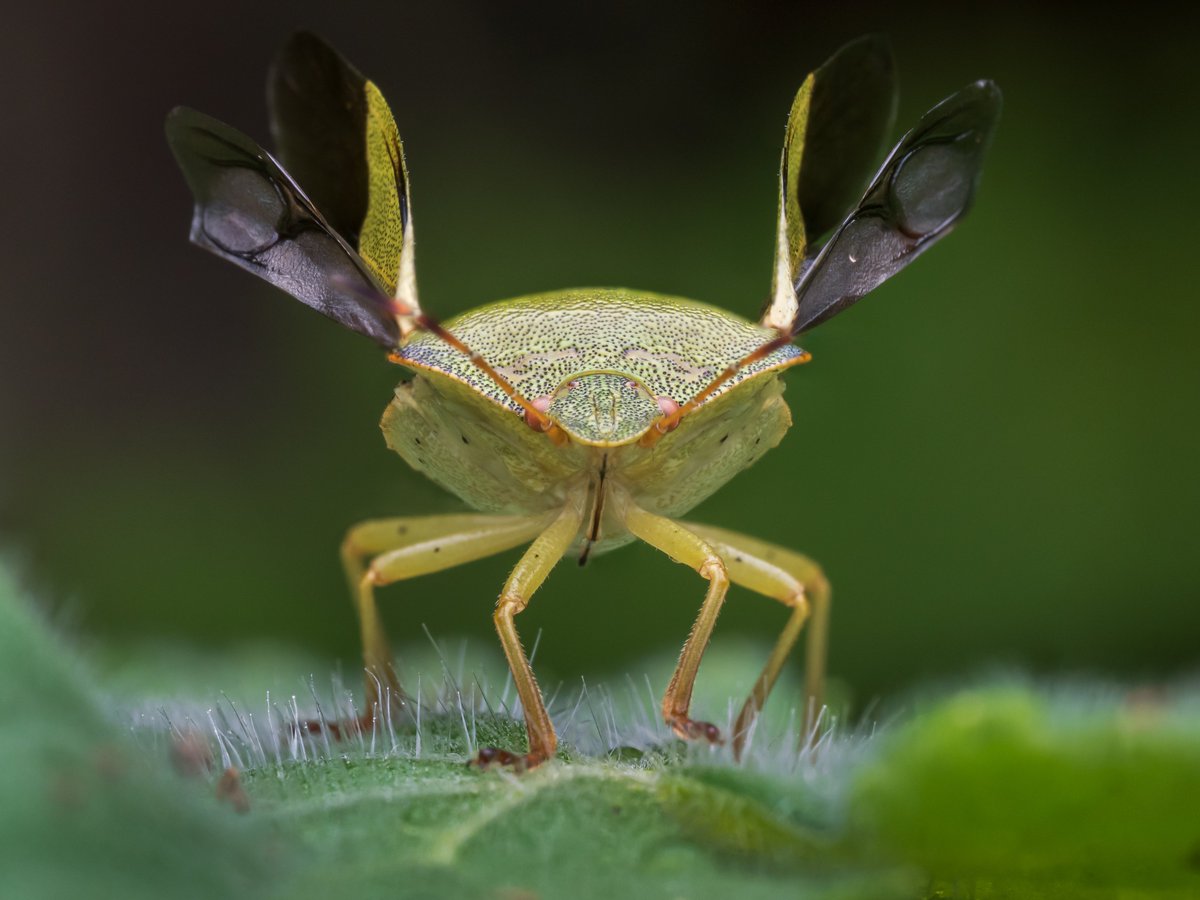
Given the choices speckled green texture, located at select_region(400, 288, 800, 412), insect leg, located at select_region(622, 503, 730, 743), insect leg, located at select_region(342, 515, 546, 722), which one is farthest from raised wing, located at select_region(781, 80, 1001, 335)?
insect leg, located at select_region(342, 515, 546, 722)

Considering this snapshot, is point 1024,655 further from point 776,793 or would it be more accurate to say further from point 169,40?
point 169,40

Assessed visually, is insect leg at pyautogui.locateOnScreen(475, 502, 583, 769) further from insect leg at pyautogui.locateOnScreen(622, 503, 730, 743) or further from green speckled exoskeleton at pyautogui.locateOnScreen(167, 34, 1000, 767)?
insect leg at pyautogui.locateOnScreen(622, 503, 730, 743)

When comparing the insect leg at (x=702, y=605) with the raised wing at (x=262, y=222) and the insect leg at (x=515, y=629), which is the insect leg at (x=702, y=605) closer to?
the insect leg at (x=515, y=629)

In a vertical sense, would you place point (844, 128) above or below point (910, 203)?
above

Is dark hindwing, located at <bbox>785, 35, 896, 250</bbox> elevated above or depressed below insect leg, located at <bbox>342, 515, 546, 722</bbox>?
above

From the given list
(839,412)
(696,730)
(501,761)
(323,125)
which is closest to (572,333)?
(323,125)

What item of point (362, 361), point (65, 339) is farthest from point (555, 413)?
point (65, 339)

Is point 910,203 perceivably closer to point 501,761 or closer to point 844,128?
point 844,128

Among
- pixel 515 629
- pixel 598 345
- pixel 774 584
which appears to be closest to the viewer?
pixel 515 629
